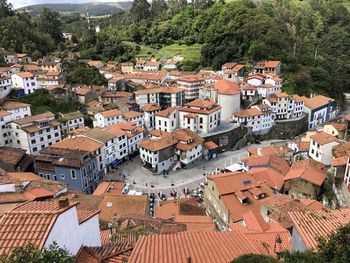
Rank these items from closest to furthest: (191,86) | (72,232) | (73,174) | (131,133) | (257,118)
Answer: (72,232)
(73,174)
(131,133)
(257,118)
(191,86)

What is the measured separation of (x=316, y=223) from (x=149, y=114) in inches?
1568

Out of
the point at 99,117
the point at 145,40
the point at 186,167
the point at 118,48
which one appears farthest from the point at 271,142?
the point at 145,40

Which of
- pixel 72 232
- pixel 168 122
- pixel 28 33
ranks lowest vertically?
pixel 168 122

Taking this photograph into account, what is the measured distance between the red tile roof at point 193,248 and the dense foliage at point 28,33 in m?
69.6

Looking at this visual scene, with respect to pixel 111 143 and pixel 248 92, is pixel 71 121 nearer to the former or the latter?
pixel 111 143

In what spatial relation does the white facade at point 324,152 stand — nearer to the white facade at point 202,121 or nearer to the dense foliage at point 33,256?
the white facade at point 202,121

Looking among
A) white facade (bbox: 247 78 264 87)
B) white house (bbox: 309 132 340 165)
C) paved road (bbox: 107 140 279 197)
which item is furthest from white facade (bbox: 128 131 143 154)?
white facade (bbox: 247 78 264 87)

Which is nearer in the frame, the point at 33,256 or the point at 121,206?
the point at 33,256

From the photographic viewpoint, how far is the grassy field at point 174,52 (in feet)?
264

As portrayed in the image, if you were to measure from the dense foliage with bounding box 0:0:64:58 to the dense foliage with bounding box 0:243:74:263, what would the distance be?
70571 millimetres

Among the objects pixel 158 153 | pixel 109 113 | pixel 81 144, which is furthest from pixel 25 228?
pixel 109 113

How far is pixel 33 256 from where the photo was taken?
5.80 m

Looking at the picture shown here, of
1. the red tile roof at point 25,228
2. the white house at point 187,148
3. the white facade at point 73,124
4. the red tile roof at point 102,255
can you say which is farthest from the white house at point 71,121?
the red tile roof at point 25,228

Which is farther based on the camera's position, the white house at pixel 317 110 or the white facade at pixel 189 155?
the white house at pixel 317 110
